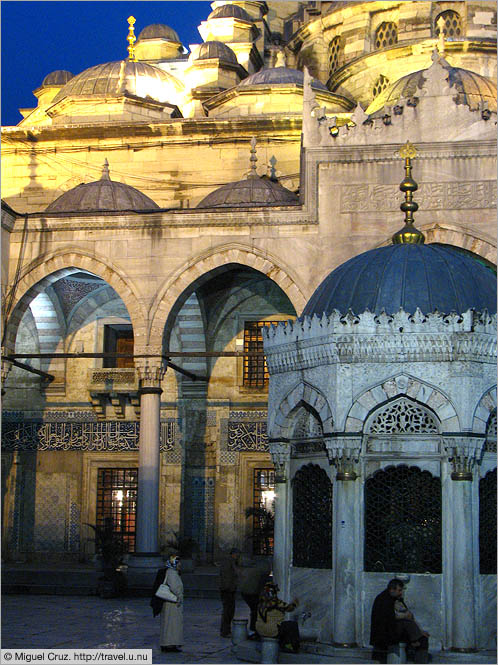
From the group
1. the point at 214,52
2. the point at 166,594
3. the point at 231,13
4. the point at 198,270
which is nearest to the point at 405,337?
the point at 166,594

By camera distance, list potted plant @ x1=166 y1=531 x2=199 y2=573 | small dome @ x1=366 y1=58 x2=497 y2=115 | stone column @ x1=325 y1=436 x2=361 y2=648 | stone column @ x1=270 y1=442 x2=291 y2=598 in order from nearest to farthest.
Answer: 1. stone column @ x1=325 y1=436 x2=361 y2=648
2. stone column @ x1=270 y1=442 x2=291 y2=598
3. small dome @ x1=366 y1=58 x2=497 y2=115
4. potted plant @ x1=166 y1=531 x2=199 y2=573

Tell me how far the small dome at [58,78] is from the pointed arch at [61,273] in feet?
37.2

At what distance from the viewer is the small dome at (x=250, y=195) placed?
1830cm

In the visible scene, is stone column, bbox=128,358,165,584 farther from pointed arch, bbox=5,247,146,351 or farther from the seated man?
the seated man

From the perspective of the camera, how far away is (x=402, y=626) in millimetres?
7805

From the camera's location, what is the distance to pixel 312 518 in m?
8.84

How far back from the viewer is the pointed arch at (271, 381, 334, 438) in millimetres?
8555

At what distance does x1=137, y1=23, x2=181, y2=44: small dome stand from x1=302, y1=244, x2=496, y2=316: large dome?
20633 millimetres

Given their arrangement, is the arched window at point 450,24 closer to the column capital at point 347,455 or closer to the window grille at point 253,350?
the window grille at point 253,350

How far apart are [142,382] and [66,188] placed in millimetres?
6351

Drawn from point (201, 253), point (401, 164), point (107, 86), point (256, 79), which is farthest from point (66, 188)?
point (401, 164)

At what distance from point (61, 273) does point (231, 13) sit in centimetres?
1176

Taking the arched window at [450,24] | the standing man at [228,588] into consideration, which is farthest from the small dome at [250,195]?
the standing man at [228,588]

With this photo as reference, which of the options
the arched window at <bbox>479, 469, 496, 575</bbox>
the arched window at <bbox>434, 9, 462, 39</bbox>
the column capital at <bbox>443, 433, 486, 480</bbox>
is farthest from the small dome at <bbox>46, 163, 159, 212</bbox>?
the column capital at <bbox>443, 433, 486, 480</bbox>
